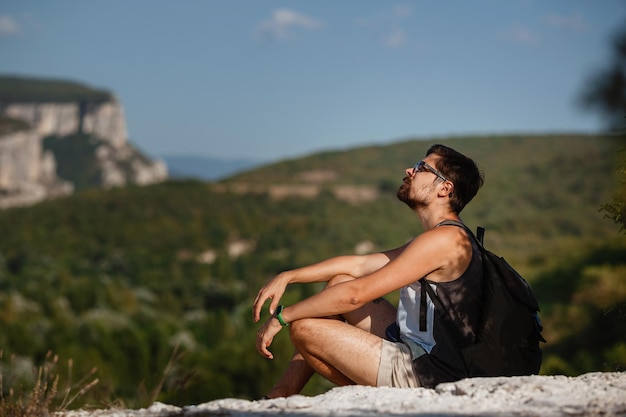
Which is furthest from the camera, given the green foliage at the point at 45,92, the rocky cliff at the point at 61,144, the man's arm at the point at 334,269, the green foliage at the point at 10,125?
the green foliage at the point at 45,92

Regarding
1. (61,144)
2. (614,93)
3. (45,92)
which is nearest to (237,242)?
(614,93)

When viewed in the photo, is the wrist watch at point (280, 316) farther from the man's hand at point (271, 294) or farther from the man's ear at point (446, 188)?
the man's ear at point (446, 188)

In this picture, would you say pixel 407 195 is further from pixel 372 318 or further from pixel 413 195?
pixel 372 318

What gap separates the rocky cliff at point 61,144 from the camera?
4313 inches

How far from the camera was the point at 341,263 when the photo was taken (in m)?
3.48

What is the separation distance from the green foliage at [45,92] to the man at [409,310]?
15160cm

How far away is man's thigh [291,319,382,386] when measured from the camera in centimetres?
309

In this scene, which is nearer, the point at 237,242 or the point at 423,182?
the point at 423,182

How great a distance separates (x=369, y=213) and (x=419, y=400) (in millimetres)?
67982

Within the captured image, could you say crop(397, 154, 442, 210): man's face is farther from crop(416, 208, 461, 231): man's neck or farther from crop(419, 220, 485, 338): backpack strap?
crop(419, 220, 485, 338): backpack strap

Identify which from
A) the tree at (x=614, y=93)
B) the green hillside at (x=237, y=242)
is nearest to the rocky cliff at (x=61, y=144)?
the green hillside at (x=237, y=242)

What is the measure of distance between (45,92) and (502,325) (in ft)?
521

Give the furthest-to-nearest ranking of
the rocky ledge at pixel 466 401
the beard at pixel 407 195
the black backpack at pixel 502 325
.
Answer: the beard at pixel 407 195
the black backpack at pixel 502 325
the rocky ledge at pixel 466 401

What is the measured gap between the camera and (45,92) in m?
151
